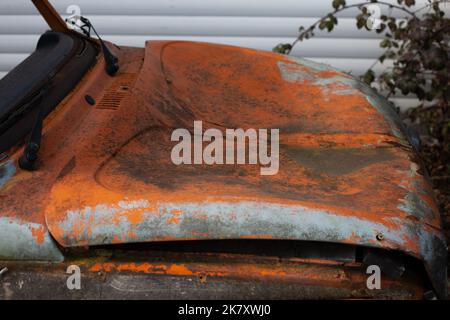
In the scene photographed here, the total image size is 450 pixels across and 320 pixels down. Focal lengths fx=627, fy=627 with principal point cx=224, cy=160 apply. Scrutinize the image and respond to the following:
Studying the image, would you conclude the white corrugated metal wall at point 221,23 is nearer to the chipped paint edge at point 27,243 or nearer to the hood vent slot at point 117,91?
the hood vent slot at point 117,91

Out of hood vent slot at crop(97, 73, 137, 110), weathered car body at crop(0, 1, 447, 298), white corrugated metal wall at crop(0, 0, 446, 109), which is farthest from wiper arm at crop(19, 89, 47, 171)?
white corrugated metal wall at crop(0, 0, 446, 109)

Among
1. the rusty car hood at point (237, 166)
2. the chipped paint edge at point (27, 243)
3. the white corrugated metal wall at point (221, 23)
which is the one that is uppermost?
the white corrugated metal wall at point (221, 23)

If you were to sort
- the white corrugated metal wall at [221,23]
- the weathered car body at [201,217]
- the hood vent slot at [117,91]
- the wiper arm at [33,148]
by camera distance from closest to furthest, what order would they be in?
the weathered car body at [201,217], the wiper arm at [33,148], the hood vent slot at [117,91], the white corrugated metal wall at [221,23]

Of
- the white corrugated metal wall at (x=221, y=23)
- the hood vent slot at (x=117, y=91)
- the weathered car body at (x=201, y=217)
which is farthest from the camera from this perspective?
the white corrugated metal wall at (x=221, y=23)

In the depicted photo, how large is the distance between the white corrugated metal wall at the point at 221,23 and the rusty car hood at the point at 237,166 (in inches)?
67.1

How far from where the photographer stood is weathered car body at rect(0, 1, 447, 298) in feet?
6.02

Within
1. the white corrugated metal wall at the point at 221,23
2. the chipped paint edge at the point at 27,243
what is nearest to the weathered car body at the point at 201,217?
the chipped paint edge at the point at 27,243

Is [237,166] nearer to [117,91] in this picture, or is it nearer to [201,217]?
[201,217]

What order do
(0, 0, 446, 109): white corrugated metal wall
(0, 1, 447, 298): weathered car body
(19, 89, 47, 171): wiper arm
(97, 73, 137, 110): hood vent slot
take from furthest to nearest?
(0, 0, 446, 109): white corrugated metal wall
(97, 73, 137, 110): hood vent slot
(19, 89, 47, 171): wiper arm
(0, 1, 447, 298): weathered car body

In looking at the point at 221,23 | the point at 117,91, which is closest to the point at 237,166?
the point at 117,91

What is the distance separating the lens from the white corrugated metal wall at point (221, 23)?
4.96 meters

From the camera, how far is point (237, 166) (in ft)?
7.50

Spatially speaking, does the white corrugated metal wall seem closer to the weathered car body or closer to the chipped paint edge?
the weathered car body
